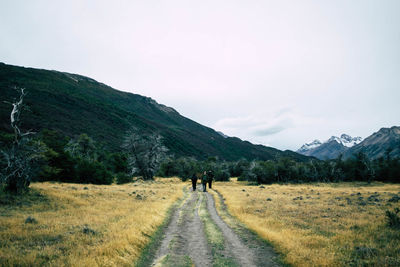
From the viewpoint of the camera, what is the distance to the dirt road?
799cm

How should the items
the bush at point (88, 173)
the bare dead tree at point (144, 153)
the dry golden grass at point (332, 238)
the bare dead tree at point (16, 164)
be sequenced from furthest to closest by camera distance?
the bare dead tree at point (144, 153) → the bush at point (88, 173) → the bare dead tree at point (16, 164) → the dry golden grass at point (332, 238)

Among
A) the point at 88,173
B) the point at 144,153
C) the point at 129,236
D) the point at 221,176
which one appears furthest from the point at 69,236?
the point at 221,176

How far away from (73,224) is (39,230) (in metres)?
1.82

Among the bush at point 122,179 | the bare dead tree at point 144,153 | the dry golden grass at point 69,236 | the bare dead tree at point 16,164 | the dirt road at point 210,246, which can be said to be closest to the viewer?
the dry golden grass at point 69,236

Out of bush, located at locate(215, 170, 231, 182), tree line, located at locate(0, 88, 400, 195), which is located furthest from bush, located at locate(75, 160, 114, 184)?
bush, located at locate(215, 170, 231, 182)

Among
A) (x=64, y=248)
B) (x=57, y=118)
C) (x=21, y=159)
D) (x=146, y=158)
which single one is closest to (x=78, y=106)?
(x=57, y=118)

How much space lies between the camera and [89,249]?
27.0 ft

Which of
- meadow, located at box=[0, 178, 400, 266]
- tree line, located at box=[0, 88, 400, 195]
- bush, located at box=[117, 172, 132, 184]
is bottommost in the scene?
bush, located at box=[117, 172, 132, 184]

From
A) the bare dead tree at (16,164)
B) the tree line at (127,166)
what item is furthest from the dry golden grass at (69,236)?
the tree line at (127,166)

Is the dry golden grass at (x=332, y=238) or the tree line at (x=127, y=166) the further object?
the tree line at (x=127, y=166)

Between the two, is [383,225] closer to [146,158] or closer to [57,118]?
[146,158]

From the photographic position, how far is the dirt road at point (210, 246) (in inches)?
315

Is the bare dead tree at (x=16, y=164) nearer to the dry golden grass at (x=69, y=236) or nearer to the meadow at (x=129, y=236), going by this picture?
the meadow at (x=129, y=236)

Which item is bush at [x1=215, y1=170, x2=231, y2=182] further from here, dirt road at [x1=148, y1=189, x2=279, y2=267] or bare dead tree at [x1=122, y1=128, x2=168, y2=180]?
dirt road at [x1=148, y1=189, x2=279, y2=267]
